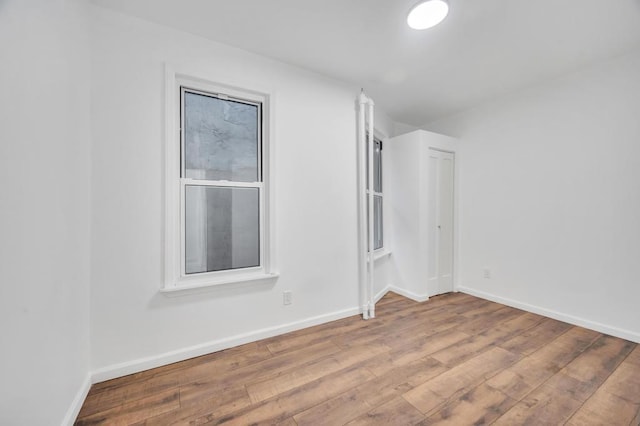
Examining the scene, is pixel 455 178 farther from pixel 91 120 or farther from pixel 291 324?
pixel 91 120

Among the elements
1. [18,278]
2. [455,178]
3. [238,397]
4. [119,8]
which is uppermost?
[119,8]

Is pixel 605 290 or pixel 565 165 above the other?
pixel 565 165

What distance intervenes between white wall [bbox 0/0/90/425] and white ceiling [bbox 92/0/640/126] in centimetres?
74

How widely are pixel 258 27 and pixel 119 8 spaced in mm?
909

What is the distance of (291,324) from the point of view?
2.44 meters

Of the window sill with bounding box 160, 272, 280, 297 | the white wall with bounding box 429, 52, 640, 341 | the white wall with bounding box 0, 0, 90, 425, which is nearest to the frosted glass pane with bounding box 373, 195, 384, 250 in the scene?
the white wall with bounding box 429, 52, 640, 341

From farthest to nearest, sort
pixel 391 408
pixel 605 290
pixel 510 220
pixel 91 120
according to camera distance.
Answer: pixel 510 220 < pixel 605 290 < pixel 91 120 < pixel 391 408

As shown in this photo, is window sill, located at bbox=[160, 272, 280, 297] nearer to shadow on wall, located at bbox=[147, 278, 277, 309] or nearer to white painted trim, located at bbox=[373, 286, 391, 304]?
shadow on wall, located at bbox=[147, 278, 277, 309]

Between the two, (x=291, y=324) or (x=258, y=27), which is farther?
(x=291, y=324)

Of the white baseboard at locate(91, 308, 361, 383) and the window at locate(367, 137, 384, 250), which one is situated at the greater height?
the window at locate(367, 137, 384, 250)

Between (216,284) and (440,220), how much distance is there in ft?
9.49

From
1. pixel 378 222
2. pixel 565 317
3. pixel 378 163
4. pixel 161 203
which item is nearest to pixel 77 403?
pixel 161 203

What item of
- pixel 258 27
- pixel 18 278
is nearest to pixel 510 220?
pixel 258 27

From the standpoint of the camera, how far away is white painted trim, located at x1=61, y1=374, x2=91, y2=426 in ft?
4.46
